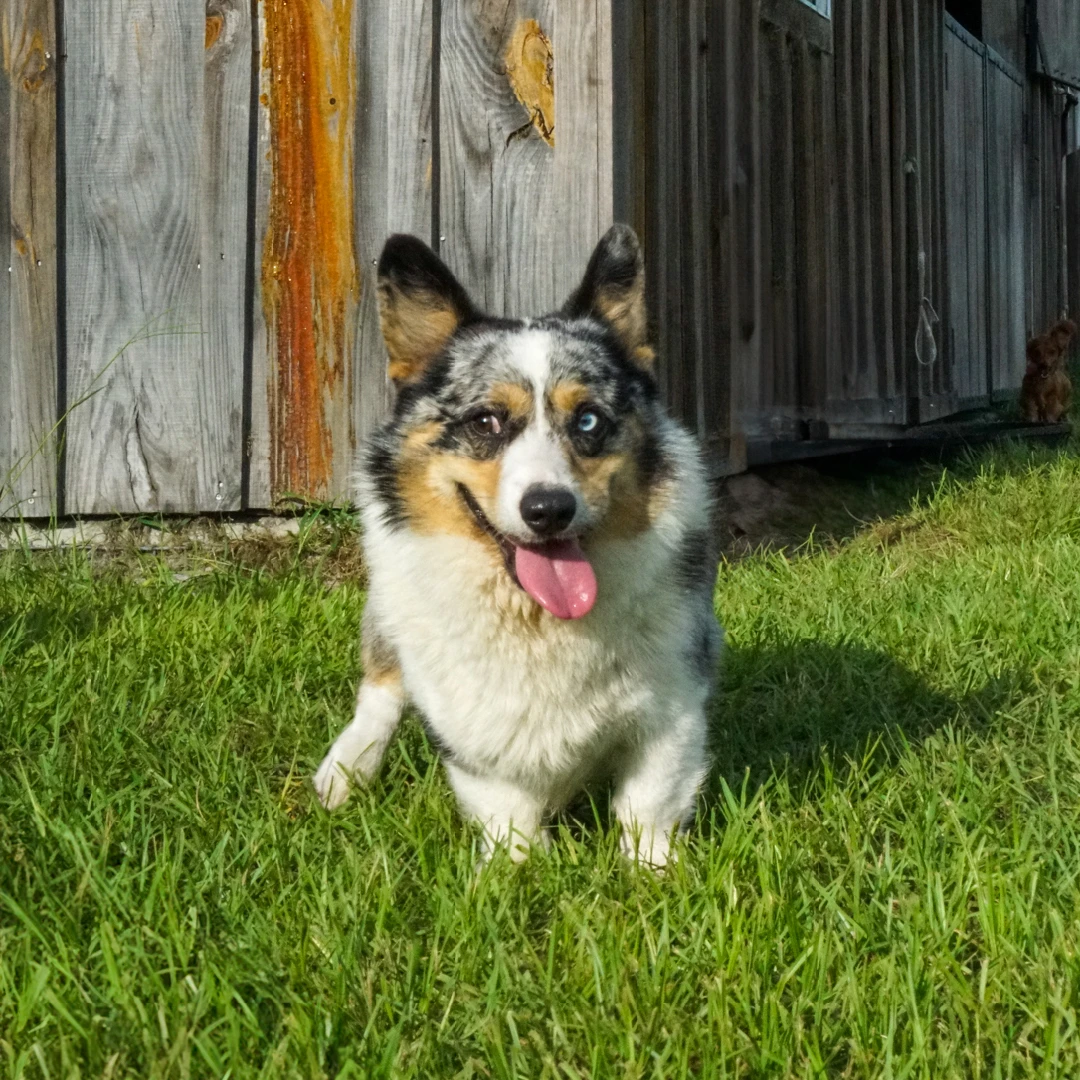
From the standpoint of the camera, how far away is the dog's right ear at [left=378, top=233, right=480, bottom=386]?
2.87 metres

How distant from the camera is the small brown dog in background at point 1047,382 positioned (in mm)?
8984

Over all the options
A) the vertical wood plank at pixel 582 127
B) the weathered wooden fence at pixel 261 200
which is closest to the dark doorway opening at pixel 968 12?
the weathered wooden fence at pixel 261 200

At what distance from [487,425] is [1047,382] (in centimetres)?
726

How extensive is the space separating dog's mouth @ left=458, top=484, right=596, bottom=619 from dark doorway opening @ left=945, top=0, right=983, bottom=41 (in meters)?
10.4

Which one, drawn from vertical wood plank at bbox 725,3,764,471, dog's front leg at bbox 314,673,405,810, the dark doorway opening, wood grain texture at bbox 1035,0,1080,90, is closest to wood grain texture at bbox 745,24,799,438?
vertical wood plank at bbox 725,3,764,471

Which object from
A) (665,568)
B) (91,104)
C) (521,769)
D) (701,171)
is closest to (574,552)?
(665,568)

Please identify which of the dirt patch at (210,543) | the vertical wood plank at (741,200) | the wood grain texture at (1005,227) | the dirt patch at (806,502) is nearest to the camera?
the dirt patch at (210,543)

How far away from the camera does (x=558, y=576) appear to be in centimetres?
255

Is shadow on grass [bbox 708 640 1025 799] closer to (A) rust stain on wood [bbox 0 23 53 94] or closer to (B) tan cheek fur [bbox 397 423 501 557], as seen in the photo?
(B) tan cheek fur [bbox 397 423 501 557]

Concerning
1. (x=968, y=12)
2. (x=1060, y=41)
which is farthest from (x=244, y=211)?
(x=1060, y=41)

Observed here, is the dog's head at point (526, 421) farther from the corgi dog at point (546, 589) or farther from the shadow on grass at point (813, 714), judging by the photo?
the shadow on grass at point (813, 714)

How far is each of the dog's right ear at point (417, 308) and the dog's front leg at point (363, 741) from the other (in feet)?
2.45

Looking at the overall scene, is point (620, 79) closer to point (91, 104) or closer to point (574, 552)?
point (91, 104)

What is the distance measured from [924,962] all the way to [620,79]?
3455 millimetres
